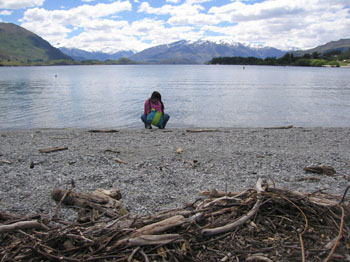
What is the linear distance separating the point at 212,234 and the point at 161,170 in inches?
189

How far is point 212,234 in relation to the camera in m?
4.16

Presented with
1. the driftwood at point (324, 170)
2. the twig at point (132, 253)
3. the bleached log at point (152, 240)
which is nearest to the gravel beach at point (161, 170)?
the driftwood at point (324, 170)

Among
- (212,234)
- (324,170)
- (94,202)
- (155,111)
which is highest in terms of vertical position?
(155,111)

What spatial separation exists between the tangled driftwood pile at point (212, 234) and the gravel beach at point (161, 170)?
1.08 meters

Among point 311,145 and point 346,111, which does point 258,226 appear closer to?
point 311,145

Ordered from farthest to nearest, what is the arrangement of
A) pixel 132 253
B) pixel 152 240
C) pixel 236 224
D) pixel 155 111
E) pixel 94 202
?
pixel 155 111
pixel 94 202
pixel 236 224
pixel 152 240
pixel 132 253

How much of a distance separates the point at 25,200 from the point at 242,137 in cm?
1155

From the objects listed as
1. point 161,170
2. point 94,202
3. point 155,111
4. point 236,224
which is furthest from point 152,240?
point 155,111

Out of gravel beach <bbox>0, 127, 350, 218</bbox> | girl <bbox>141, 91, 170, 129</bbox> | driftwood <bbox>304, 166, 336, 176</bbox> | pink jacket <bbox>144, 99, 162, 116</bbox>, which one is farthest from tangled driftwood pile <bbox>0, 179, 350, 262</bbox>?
pink jacket <bbox>144, 99, 162, 116</bbox>

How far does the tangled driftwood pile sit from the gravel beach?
108cm

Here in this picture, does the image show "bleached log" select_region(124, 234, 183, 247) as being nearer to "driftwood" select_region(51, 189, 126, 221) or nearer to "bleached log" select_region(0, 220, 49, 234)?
"driftwood" select_region(51, 189, 126, 221)

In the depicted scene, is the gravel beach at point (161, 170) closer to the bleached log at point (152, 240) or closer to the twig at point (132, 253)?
the bleached log at point (152, 240)

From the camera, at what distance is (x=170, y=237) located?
13.1ft

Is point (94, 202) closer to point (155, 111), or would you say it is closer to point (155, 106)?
point (155, 106)
